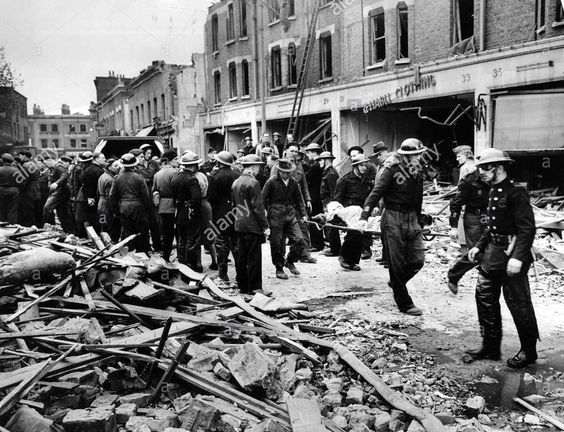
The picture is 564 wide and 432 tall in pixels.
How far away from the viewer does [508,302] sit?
5.35 m

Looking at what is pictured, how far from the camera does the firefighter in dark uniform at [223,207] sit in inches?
367

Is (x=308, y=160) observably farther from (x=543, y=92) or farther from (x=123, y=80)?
(x=123, y=80)

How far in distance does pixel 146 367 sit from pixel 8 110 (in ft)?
176

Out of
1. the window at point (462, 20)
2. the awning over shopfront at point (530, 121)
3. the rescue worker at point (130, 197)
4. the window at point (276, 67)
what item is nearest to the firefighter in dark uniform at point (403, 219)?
the rescue worker at point (130, 197)

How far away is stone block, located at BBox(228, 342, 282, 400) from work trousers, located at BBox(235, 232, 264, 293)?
11.5ft

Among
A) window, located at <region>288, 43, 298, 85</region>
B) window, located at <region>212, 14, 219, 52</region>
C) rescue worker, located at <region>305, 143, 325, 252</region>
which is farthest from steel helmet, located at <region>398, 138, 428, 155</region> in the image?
window, located at <region>212, 14, 219, 52</region>

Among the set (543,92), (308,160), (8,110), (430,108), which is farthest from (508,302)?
(8,110)

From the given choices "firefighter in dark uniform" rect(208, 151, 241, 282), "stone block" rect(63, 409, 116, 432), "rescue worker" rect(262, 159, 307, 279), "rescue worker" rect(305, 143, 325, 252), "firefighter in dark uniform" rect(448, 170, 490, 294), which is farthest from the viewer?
"rescue worker" rect(305, 143, 325, 252)

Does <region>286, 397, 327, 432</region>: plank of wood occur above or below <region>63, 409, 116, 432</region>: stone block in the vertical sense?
below

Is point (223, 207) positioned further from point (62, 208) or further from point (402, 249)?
point (62, 208)

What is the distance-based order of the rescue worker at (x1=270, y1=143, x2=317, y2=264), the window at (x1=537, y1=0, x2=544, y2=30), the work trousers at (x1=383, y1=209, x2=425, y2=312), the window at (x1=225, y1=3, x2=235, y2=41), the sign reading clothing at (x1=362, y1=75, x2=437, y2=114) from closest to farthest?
the work trousers at (x1=383, y1=209, x2=425, y2=312) → the rescue worker at (x1=270, y1=143, x2=317, y2=264) → the window at (x1=537, y1=0, x2=544, y2=30) → the sign reading clothing at (x1=362, y1=75, x2=437, y2=114) → the window at (x1=225, y1=3, x2=235, y2=41)

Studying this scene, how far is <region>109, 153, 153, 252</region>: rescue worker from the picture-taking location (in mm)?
10102

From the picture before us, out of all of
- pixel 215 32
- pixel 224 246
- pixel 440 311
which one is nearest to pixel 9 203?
pixel 224 246

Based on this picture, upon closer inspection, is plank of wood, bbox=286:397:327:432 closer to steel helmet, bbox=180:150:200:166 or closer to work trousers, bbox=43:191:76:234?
steel helmet, bbox=180:150:200:166
